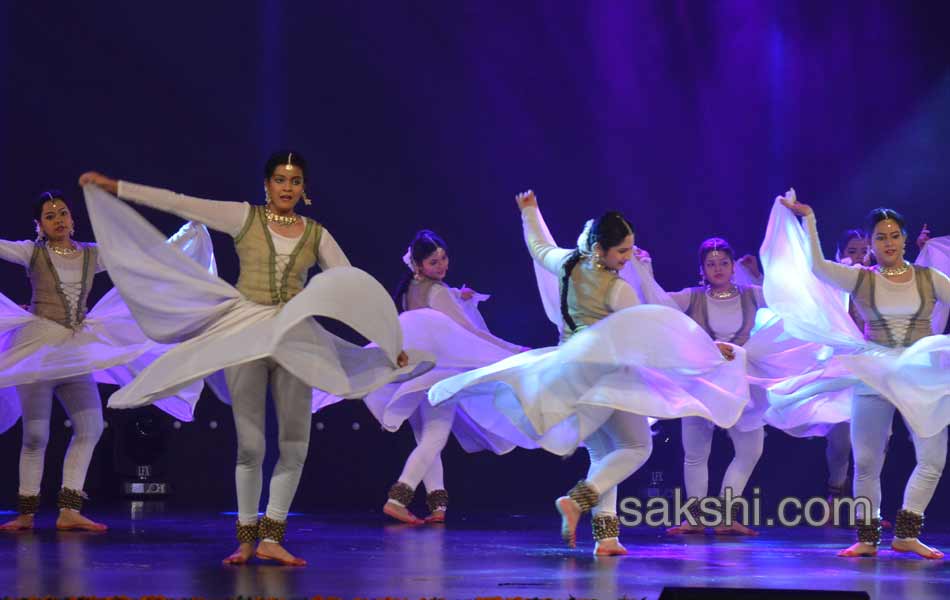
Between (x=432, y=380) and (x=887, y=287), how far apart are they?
227 cm

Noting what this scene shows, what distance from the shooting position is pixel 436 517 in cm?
646

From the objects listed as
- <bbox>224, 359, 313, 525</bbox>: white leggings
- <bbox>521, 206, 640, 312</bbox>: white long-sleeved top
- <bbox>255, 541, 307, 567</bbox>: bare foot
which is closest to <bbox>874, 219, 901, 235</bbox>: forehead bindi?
<bbox>521, 206, 640, 312</bbox>: white long-sleeved top

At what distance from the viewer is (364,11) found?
765cm

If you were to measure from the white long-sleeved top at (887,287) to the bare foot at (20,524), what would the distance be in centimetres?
354

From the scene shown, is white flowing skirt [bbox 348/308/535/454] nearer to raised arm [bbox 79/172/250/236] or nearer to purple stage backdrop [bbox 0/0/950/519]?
purple stage backdrop [bbox 0/0/950/519]

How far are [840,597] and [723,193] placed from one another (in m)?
4.50

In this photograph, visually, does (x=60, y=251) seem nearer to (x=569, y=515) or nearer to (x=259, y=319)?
(x=259, y=319)

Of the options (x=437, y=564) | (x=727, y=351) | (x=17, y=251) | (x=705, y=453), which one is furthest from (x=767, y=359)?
(x=17, y=251)

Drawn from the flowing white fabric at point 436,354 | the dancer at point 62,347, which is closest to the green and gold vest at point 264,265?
the dancer at point 62,347

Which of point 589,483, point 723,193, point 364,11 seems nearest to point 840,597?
point 589,483

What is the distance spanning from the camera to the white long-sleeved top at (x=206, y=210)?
4.43 meters

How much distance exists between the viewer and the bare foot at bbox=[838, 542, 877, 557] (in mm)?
4898

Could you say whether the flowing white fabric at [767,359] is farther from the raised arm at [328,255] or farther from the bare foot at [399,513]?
the raised arm at [328,255]

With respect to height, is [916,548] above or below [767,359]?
below
